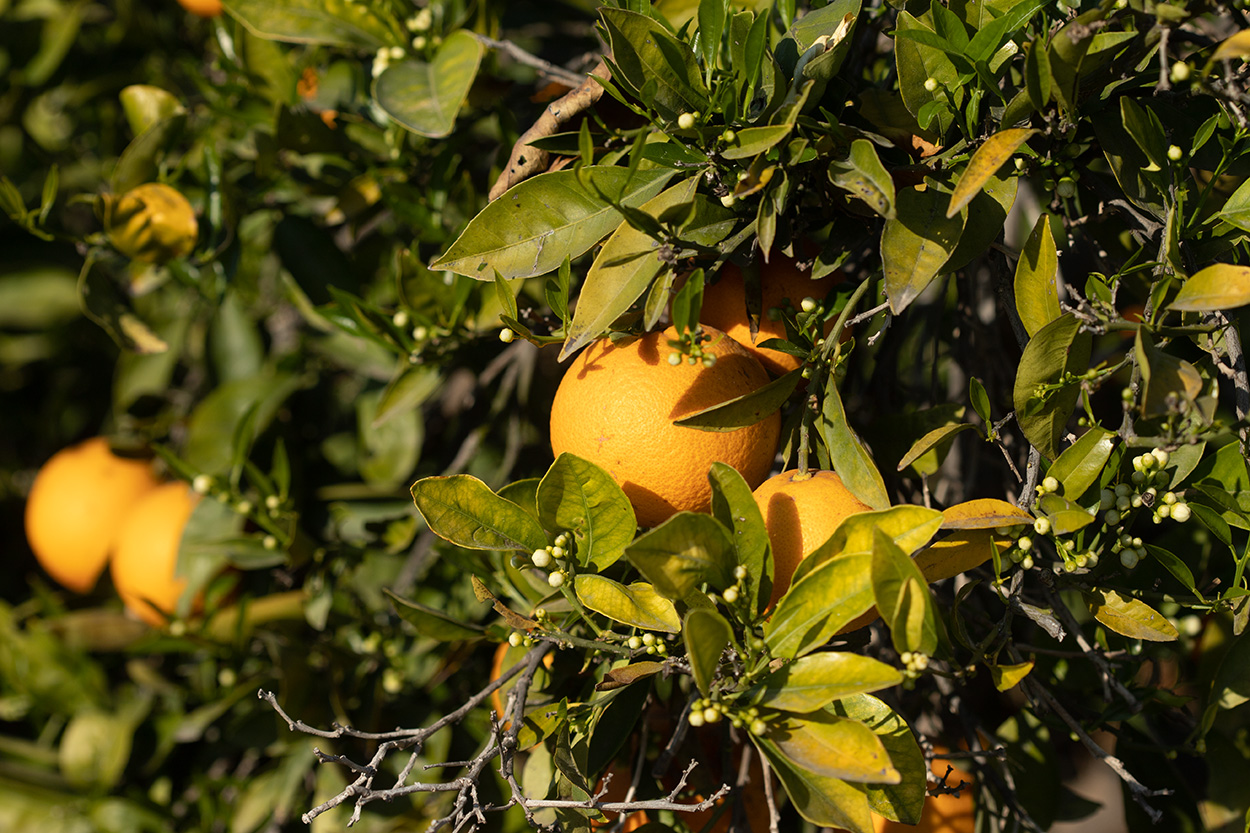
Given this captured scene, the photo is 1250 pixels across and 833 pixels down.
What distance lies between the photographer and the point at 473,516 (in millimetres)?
803

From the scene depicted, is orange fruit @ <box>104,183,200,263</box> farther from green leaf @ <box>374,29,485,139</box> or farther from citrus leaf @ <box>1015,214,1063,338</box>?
citrus leaf @ <box>1015,214,1063,338</box>

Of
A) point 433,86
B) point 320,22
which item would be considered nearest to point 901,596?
point 433,86

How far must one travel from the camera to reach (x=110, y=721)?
158 cm

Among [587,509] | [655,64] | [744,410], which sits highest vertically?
[655,64]

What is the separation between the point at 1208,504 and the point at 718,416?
442 millimetres

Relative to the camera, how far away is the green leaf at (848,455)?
0.77 metres

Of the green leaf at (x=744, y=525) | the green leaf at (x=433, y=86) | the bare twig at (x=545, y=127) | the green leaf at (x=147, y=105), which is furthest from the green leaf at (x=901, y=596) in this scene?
the green leaf at (x=147, y=105)

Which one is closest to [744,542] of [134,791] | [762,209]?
[762,209]

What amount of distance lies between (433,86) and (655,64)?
1.45ft

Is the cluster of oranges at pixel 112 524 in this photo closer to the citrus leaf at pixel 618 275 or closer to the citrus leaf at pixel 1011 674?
the citrus leaf at pixel 618 275

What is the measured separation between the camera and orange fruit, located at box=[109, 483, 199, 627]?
143cm

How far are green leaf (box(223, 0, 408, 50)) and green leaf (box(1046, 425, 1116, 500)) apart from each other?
3.21 ft

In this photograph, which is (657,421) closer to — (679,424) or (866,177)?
(679,424)

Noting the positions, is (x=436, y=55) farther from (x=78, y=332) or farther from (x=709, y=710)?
(x=78, y=332)
